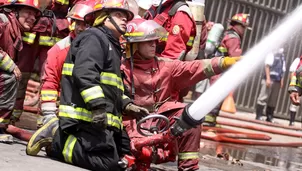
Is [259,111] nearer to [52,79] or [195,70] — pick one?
[195,70]

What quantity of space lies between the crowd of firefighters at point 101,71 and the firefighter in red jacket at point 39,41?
0.01 meters

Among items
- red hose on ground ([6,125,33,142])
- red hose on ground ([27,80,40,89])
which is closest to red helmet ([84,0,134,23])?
red hose on ground ([6,125,33,142])

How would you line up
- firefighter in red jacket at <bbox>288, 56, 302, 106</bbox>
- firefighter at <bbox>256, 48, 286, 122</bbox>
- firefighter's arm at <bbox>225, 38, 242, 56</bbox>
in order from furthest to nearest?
firefighter at <bbox>256, 48, 286, 122</bbox>, firefighter's arm at <bbox>225, 38, 242, 56</bbox>, firefighter in red jacket at <bbox>288, 56, 302, 106</bbox>

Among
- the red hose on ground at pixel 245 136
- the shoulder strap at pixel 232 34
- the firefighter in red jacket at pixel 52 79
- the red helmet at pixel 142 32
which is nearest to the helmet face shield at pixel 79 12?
the firefighter in red jacket at pixel 52 79

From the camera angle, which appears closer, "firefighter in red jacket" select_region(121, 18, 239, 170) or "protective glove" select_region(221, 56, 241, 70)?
"protective glove" select_region(221, 56, 241, 70)

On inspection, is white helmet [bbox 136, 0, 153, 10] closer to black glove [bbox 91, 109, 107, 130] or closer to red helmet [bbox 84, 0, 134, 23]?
red helmet [bbox 84, 0, 134, 23]

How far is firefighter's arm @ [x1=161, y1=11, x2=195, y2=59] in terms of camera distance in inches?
311

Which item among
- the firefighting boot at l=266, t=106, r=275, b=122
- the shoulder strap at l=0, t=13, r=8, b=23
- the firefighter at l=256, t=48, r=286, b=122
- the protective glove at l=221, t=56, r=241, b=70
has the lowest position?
the firefighting boot at l=266, t=106, r=275, b=122

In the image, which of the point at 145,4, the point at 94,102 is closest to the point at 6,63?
the point at 94,102

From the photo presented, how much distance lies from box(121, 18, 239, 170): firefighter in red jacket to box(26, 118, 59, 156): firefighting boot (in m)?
0.72

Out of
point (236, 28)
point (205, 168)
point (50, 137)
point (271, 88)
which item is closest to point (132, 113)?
point (50, 137)

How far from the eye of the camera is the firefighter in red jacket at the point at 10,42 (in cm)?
682

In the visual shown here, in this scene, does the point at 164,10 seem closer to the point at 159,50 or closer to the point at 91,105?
the point at 159,50

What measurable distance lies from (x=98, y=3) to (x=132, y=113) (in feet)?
2.91
